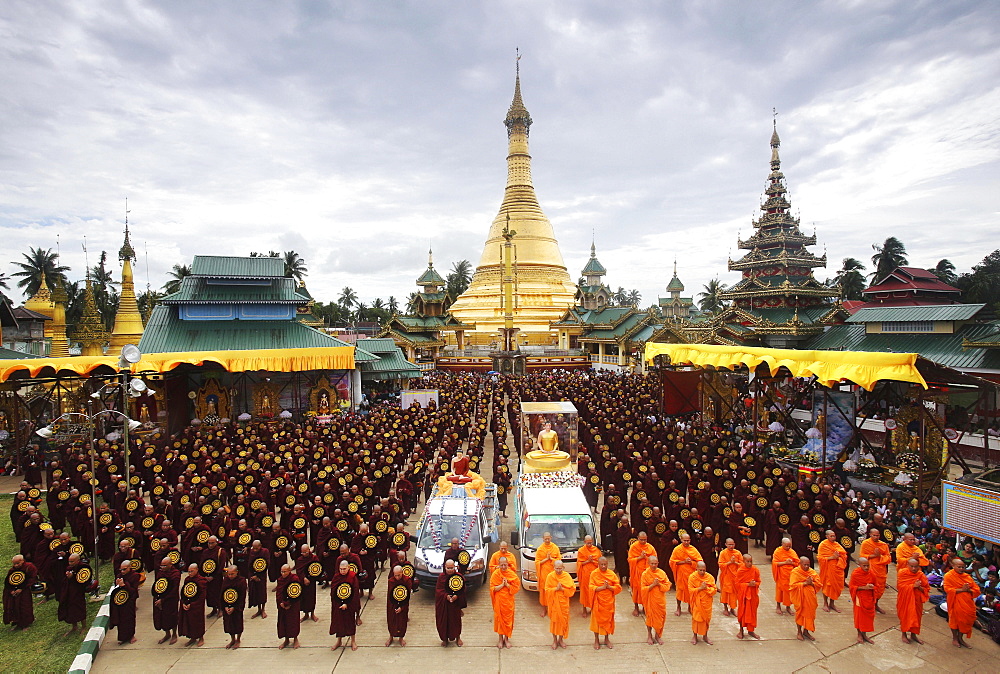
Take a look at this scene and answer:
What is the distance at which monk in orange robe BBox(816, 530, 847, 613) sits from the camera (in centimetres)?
931

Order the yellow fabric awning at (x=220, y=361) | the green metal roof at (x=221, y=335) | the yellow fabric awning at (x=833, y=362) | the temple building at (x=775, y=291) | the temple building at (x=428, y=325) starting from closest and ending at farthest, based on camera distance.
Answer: the yellow fabric awning at (x=833, y=362)
the yellow fabric awning at (x=220, y=361)
the green metal roof at (x=221, y=335)
the temple building at (x=775, y=291)
the temple building at (x=428, y=325)

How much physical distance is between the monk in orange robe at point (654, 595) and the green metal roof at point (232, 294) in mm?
21539

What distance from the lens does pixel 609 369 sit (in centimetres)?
4394

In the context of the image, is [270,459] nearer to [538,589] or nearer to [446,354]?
[538,589]

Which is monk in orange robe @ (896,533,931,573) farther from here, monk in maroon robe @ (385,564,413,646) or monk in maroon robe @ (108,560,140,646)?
monk in maroon robe @ (108,560,140,646)

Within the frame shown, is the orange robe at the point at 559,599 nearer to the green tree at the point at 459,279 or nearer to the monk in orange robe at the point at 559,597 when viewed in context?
the monk in orange robe at the point at 559,597

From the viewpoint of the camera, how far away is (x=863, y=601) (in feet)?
27.5

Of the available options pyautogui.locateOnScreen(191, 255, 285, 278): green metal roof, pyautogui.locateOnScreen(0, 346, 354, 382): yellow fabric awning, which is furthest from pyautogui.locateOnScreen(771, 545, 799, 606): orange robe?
pyautogui.locateOnScreen(191, 255, 285, 278): green metal roof

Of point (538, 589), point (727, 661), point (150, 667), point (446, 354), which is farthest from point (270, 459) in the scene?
point (446, 354)

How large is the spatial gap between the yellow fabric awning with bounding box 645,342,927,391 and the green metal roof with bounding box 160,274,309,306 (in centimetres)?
1802

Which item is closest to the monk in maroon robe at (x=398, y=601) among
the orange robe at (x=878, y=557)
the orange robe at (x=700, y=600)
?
the orange robe at (x=700, y=600)

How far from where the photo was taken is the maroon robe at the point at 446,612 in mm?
8414

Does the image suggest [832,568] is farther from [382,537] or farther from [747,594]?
[382,537]

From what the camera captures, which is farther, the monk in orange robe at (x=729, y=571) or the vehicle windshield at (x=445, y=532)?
the vehicle windshield at (x=445, y=532)
